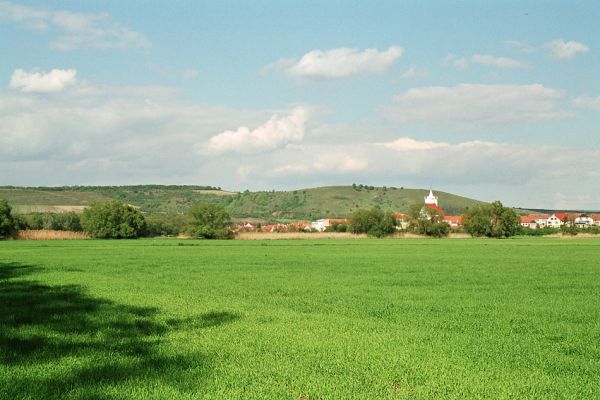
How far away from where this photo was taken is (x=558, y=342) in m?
12.9

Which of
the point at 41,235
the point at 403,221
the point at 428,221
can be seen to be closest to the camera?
the point at 41,235

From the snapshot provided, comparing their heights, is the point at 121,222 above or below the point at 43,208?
below

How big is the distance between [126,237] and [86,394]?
343ft

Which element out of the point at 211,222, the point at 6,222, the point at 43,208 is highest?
the point at 43,208

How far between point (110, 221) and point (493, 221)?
3206 inches

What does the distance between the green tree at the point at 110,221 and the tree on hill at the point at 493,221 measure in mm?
74055

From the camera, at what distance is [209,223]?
113062 mm

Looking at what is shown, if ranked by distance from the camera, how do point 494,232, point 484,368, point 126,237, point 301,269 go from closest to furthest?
point 484,368 → point 301,269 → point 126,237 → point 494,232

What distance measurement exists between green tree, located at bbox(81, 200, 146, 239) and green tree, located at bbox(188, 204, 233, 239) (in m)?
11.5

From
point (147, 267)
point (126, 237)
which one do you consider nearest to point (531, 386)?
point (147, 267)

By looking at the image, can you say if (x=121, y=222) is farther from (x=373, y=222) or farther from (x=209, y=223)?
(x=373, y=222)

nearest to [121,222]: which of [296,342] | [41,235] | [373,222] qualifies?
[41,235]

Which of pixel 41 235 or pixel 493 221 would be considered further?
pixel 493 221

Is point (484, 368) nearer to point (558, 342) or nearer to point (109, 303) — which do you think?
point (558, 342)
